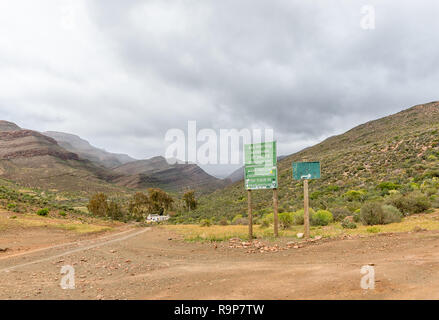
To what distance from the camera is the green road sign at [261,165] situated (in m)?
13.0

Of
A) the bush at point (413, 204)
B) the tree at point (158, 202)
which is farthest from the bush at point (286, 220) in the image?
the tree at point (158, 202)

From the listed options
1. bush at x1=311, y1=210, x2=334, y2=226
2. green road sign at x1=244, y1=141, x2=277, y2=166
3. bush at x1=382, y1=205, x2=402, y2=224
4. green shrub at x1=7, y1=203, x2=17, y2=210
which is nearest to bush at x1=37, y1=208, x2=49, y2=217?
green shrub at x1=7, y1=203, x2=17, y2=210

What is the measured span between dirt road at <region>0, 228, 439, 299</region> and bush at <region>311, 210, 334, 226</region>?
588 centimetres

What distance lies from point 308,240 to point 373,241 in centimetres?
238

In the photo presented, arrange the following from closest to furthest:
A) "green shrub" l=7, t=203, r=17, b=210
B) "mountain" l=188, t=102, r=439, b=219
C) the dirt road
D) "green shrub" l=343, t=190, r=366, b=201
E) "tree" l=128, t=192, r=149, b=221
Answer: the dirt road < "green shrub" l=343, t=190, r=366, b=201 < "mountain" l=188, t=102, r=439, b=219 < "green shrub" l=7, t=203, r=17, b=210 < "tree" l=128, t=192, r=149, b=221

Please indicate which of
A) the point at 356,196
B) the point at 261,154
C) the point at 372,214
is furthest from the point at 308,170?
the point at 356,196

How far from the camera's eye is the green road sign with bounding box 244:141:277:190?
12969mm

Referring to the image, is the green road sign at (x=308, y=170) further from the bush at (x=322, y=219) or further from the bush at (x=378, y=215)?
the bush at (x=322, y=219)

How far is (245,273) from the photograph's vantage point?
689cm

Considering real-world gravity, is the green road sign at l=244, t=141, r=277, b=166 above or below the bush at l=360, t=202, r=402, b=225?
above

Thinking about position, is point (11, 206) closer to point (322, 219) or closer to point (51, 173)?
point (322, 219)

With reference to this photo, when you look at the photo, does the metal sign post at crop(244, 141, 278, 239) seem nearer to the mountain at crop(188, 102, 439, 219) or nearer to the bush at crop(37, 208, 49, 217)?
the mountain at crop(188, 102, 439, 219)
